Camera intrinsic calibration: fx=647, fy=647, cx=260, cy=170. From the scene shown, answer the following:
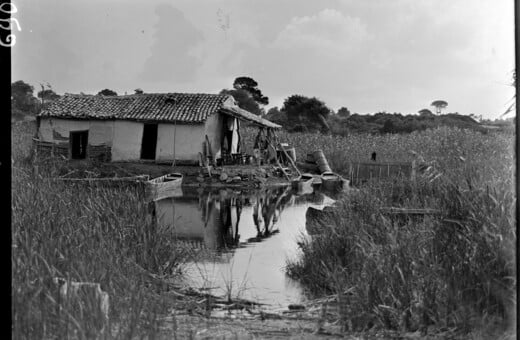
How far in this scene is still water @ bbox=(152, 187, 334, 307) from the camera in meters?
4.86

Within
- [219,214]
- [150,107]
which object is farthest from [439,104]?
[150,107]

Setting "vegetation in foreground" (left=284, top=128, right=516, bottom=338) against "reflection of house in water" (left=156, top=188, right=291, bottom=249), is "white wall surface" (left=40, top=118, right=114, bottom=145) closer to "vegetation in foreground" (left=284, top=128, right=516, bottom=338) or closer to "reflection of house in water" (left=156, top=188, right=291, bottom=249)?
"reflection of house in water" (left=156, top=188, right=291, bottom=249)

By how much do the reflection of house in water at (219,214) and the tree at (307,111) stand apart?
1.31 meters

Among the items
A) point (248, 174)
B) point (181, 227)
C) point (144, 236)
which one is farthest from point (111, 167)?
point (144, 236)

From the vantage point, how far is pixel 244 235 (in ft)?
23.5

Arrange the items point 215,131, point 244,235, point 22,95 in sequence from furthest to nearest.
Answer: point 215,131 → point 244,235 → point 22,95

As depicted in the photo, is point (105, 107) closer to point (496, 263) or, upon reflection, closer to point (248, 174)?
point (248, 174)

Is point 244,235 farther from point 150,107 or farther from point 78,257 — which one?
point 150,107

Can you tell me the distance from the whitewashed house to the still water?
865mm

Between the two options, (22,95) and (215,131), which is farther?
(215,131)

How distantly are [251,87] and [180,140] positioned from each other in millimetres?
5348

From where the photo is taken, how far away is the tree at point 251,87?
16.3ft

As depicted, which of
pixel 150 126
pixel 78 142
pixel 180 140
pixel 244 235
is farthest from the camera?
pixel 180 140

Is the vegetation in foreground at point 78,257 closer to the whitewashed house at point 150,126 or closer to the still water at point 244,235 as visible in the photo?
the still water at point 244,235
